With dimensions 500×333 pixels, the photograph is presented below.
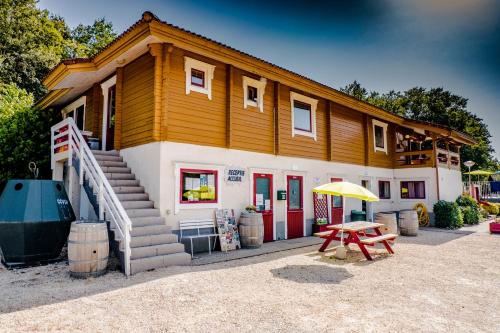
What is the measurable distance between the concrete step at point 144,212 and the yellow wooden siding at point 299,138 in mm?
5212

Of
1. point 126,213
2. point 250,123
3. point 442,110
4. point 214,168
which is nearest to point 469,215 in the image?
point 250,123

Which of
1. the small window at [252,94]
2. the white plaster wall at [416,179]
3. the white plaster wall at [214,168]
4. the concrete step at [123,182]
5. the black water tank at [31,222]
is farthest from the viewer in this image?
the white plaster wall at [416,179]

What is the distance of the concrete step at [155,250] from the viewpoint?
635 centimetres

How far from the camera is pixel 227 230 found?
8.78 metres

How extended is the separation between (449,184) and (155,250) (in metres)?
16.6

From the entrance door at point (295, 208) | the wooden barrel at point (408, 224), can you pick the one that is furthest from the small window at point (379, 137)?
the entrance door at point (295, 208)

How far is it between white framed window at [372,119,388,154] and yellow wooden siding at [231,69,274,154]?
7.84 metres

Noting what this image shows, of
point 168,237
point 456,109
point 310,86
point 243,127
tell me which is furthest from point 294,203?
point 456,109

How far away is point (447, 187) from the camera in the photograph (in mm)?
16391

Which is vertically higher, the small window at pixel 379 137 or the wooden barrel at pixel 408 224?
the small window at pixel 379 137

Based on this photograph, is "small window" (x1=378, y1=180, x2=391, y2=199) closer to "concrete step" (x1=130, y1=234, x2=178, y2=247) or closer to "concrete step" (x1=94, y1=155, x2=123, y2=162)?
"concrete step" (x1=130, y1=234, x2=178, y2=247)

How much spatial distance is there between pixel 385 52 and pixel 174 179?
47.7 feet

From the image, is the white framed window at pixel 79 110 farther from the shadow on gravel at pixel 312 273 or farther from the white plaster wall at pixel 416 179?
the white plaster wall at pixel 416 179

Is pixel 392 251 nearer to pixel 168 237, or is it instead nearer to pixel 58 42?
pixel 168 237
